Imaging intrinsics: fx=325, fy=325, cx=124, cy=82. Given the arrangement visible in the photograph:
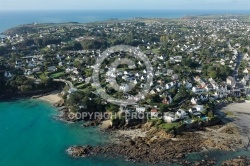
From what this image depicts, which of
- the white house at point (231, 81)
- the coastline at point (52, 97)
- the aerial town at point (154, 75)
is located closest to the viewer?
the aerial town at point (154, 75)

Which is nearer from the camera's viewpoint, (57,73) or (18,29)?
(57,73)

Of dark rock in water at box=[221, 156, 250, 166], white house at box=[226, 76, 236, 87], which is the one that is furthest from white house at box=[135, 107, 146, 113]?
white house at box=[226, 76, 236, 87]

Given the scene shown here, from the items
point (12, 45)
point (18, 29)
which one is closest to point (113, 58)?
point (12, 45)

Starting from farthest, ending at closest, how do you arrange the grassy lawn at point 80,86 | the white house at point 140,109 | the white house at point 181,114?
the grassy lawn at point 80,86
the white house at point 140,109
the white house at point 181,114

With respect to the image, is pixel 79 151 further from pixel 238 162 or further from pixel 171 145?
pixel 238 162

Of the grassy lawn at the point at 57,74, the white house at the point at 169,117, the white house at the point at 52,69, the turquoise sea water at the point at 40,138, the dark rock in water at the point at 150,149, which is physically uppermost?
the white house at the point at 52,69

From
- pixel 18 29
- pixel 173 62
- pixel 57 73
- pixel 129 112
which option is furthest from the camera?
pixel 18 29

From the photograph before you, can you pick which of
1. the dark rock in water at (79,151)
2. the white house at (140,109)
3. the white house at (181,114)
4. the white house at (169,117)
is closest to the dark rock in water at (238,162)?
the white house at (169,117)

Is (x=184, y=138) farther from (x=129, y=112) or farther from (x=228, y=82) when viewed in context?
(x=228, y=82)

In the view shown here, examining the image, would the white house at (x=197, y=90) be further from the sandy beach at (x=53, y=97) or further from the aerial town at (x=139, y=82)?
the sandy beach at (x=53, y=97)
